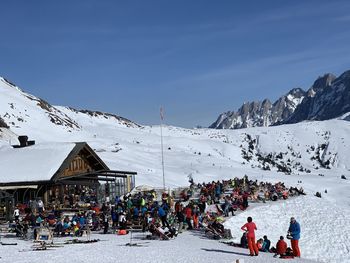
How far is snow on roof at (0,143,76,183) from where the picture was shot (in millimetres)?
32594

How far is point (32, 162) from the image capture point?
113 feet

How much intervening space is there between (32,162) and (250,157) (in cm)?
6681

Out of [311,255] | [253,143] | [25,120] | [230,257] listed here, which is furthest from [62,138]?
[253,143]

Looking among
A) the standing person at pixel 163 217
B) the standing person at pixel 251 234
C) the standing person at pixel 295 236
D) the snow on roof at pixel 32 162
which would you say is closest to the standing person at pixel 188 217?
the standing person at pixel 163 217

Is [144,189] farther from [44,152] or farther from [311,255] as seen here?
[311,255]

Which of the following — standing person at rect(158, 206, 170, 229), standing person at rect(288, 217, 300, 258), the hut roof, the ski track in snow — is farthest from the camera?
the hut roof

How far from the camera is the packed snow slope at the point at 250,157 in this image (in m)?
32.3

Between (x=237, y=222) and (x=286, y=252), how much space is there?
1137 centimetres

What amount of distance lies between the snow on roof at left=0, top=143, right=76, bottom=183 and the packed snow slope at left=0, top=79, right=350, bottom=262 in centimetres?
809

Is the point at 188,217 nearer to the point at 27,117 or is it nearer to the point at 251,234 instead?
the point at 251,234

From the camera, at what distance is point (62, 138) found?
75812 mm

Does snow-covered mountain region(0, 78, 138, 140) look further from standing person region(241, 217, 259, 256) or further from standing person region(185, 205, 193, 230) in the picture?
standing person region(241, 217, 259, 256)

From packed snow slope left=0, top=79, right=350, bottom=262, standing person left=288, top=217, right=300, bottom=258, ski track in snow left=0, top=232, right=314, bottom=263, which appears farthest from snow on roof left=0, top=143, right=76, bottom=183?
standing person left=288, top=217, right=300, bottom=258

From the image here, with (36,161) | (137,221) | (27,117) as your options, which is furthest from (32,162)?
(27,117)
